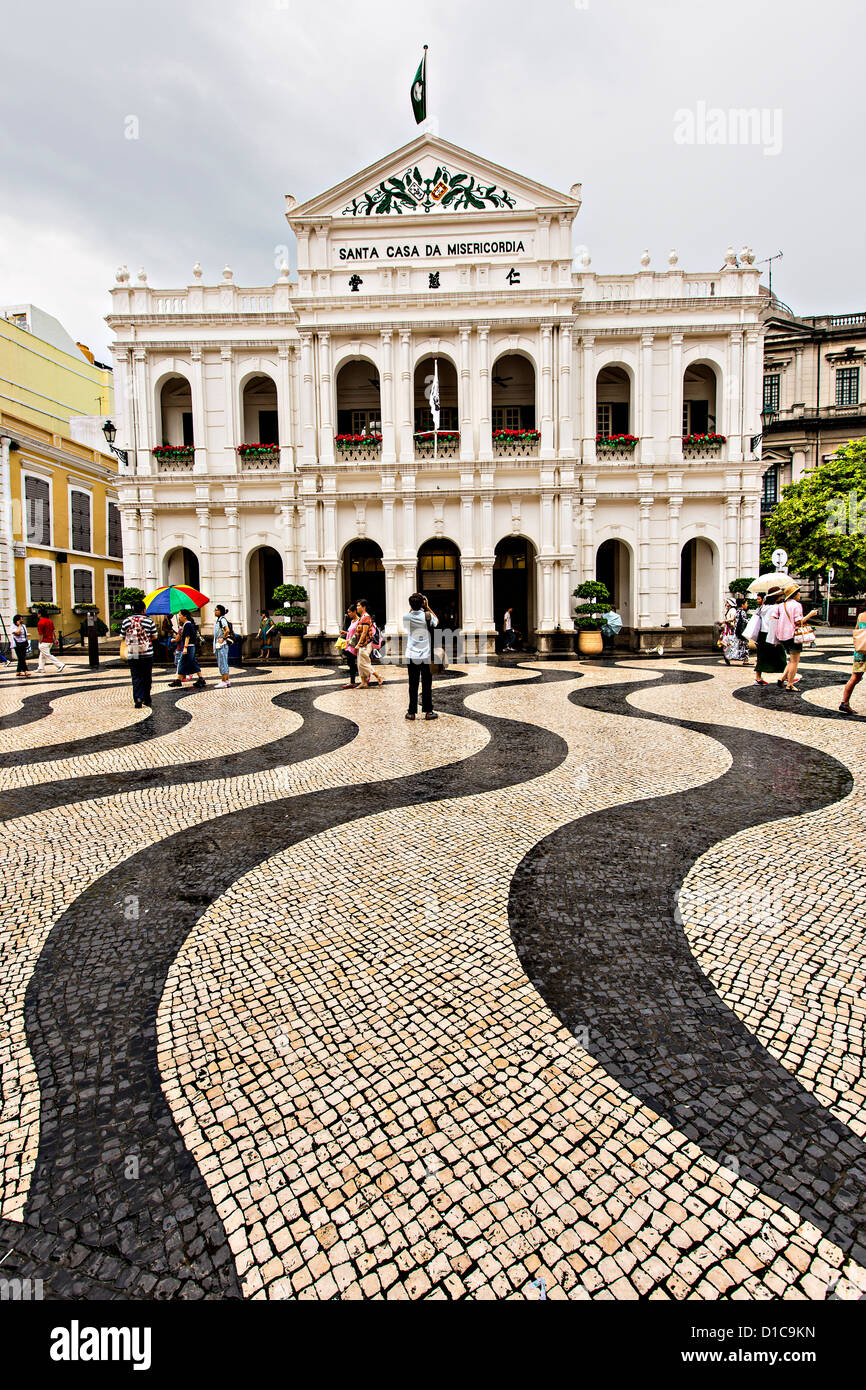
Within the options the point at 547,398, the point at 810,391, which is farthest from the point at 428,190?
the point at 810,391

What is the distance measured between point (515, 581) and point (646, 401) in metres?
7.58

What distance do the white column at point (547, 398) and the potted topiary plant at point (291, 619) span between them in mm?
9082

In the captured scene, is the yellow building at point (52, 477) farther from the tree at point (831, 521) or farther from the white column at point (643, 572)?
the tree at point (831, 521)

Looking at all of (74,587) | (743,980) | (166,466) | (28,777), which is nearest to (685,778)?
(743,980)

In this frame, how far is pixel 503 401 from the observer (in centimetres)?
2241

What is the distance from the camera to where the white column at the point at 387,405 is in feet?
65.2

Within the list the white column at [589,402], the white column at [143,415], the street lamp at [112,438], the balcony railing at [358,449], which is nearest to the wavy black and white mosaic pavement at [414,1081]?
the balcony railing at [358,449]

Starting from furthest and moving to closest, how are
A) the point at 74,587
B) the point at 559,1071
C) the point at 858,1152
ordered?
the point at 74,587, the point at 559,1071, the point at 858,1152

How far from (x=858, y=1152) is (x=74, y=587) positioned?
32760 millimetres

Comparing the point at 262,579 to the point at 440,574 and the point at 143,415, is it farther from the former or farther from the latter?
the point at 440,574

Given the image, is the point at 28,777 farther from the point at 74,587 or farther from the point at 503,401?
the point at 74,587

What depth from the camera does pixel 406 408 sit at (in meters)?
20.1

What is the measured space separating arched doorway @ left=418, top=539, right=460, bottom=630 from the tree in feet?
61.0

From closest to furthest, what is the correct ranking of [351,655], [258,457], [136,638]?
[136,638] → [351,655] → [258,457]
